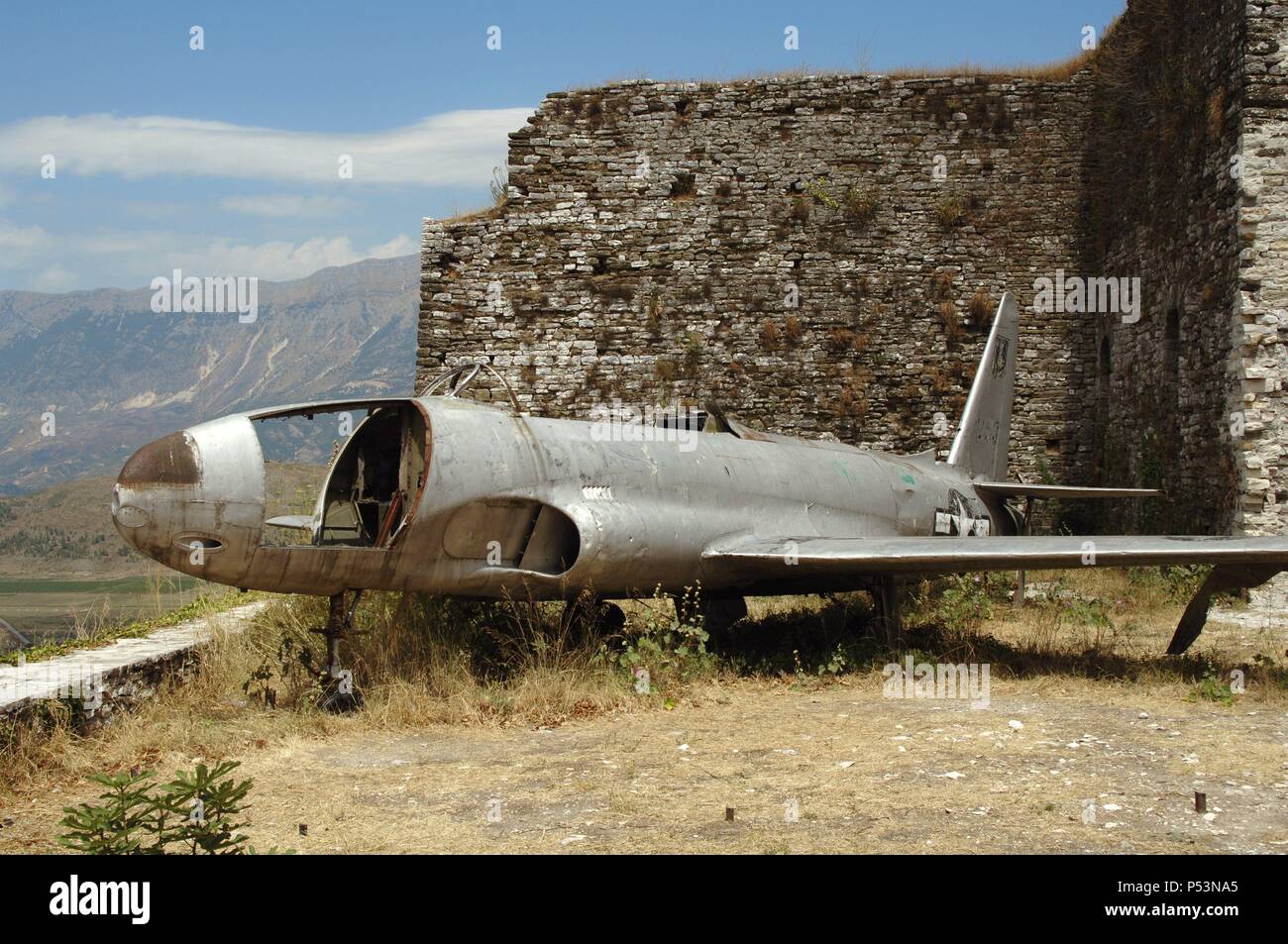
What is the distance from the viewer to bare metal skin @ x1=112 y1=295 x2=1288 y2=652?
6891 mm

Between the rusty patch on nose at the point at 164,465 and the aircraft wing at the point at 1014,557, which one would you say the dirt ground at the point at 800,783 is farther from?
the rusty patch on nose at the point at 164,465

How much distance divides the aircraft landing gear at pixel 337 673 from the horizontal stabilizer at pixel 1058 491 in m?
7.43

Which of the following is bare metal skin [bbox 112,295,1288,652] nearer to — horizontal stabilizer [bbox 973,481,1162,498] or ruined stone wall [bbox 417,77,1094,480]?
horizontal stabilizer [bbox 973,481,1162,498]

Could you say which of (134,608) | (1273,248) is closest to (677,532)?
(134,608)

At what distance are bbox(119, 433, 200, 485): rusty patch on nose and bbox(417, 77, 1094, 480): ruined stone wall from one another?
10686mm

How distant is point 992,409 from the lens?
13.8 meters

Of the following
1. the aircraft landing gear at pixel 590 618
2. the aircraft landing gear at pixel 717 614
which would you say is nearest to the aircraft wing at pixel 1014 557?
the aircraft landing gear at pixel 717 614

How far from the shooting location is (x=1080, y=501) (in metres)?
17.2

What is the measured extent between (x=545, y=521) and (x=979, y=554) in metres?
3.33

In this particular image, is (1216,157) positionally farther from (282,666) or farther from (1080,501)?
(282,666)

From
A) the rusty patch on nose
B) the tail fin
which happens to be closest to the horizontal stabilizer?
the tail fin

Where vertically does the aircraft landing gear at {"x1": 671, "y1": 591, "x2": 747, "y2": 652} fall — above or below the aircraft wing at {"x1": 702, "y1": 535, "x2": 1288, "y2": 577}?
below

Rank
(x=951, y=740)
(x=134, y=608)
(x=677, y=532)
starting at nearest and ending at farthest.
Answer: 1. (x=951, y=740)
2. (x=677, y=532)
3. (x=134, y=608)
